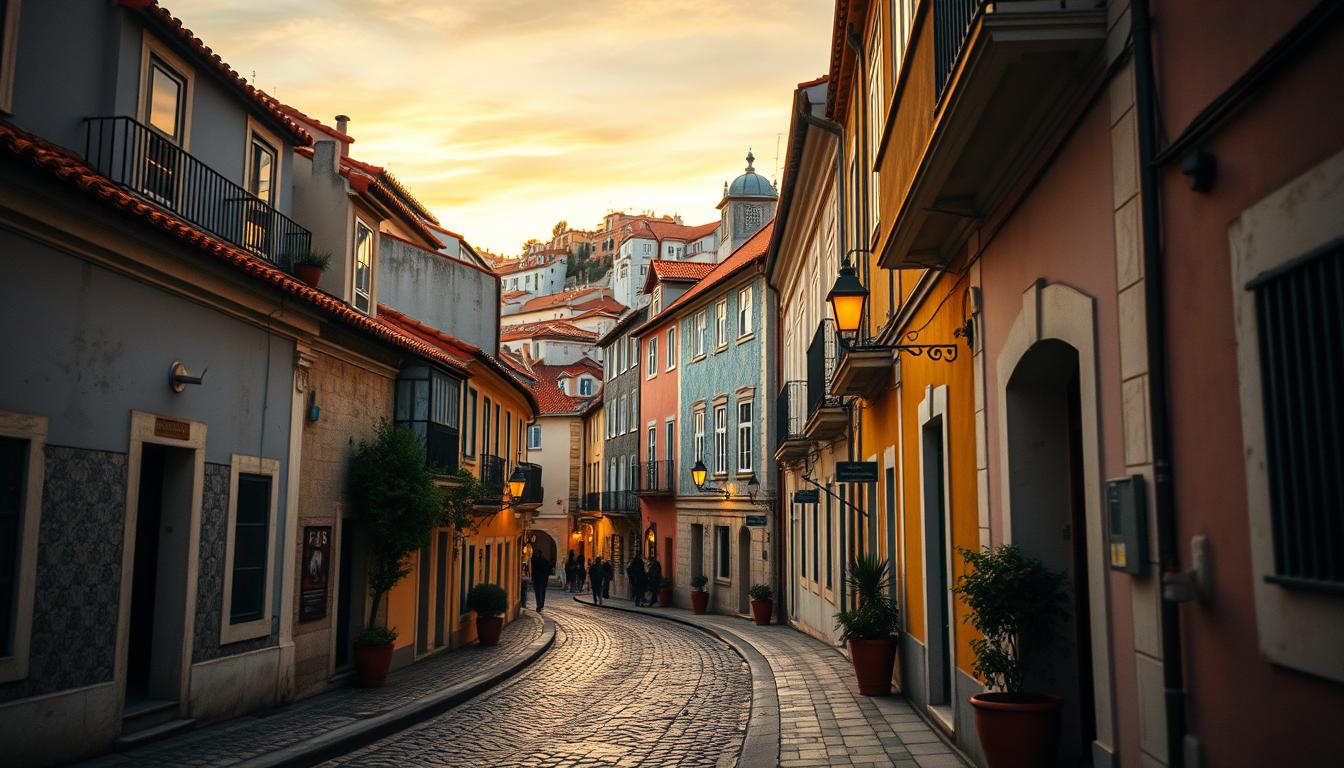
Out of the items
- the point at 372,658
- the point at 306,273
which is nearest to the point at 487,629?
the point at 372,658

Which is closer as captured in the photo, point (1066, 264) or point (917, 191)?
point (1066, 264)

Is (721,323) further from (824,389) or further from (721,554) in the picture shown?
(824,389)

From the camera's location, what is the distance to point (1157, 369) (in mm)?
4750

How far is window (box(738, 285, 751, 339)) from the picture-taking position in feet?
109

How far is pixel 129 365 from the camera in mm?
10422

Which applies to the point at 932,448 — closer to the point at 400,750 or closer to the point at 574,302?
the point at 400,750

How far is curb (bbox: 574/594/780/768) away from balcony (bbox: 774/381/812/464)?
14.3 feet

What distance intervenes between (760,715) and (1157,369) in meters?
8.71

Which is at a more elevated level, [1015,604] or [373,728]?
[1015,604]

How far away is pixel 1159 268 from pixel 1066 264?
4.75 ft

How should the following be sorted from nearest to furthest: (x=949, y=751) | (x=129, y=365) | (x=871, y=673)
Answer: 1. (x=949, y=751)
2. (x=129, y=365)
3. (x=871, y=673)

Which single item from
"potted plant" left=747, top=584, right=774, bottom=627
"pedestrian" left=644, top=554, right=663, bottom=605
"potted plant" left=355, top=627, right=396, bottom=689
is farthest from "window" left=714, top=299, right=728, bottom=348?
"potted plant" left=355, top=627, right=396, bottom=689

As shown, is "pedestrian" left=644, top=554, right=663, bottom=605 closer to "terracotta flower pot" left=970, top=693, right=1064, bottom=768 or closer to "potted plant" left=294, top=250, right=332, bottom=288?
"potted plant" left=294, top=250, right=332, bottom=288

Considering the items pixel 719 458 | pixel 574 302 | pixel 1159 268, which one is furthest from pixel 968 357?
pixel 574 302
